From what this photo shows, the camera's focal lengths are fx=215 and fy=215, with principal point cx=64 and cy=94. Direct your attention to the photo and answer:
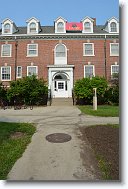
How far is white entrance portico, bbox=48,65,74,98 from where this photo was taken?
85.2 feet

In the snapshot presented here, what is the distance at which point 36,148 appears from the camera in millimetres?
6645

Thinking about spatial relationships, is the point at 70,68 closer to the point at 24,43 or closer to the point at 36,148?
the point at 24,43

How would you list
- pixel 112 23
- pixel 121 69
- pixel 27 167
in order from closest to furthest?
pixel 121 69, pixel 27 167, pixel 112 23

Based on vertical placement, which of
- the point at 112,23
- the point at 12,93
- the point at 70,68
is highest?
the point at 112,23

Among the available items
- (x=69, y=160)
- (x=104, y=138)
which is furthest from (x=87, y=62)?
(x=69, y=160)

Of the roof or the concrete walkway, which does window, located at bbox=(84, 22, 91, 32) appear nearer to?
the roof

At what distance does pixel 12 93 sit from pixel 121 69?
1957cm

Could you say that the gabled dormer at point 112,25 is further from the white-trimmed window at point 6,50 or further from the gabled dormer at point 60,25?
the white-trimmed window at point 6,50

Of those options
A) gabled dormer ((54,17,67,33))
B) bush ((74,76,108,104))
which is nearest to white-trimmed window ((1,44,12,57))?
Answer: gabled dormer ((54,17,67,33))

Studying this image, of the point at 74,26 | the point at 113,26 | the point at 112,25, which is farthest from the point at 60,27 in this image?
the point at 113,26

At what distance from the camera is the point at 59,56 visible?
2634 cm

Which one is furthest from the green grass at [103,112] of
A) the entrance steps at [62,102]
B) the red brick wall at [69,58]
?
the red brick wall at [69,58]

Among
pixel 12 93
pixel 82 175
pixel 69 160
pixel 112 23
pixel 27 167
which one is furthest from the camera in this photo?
pixel 112 23

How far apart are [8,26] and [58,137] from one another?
2331cm
